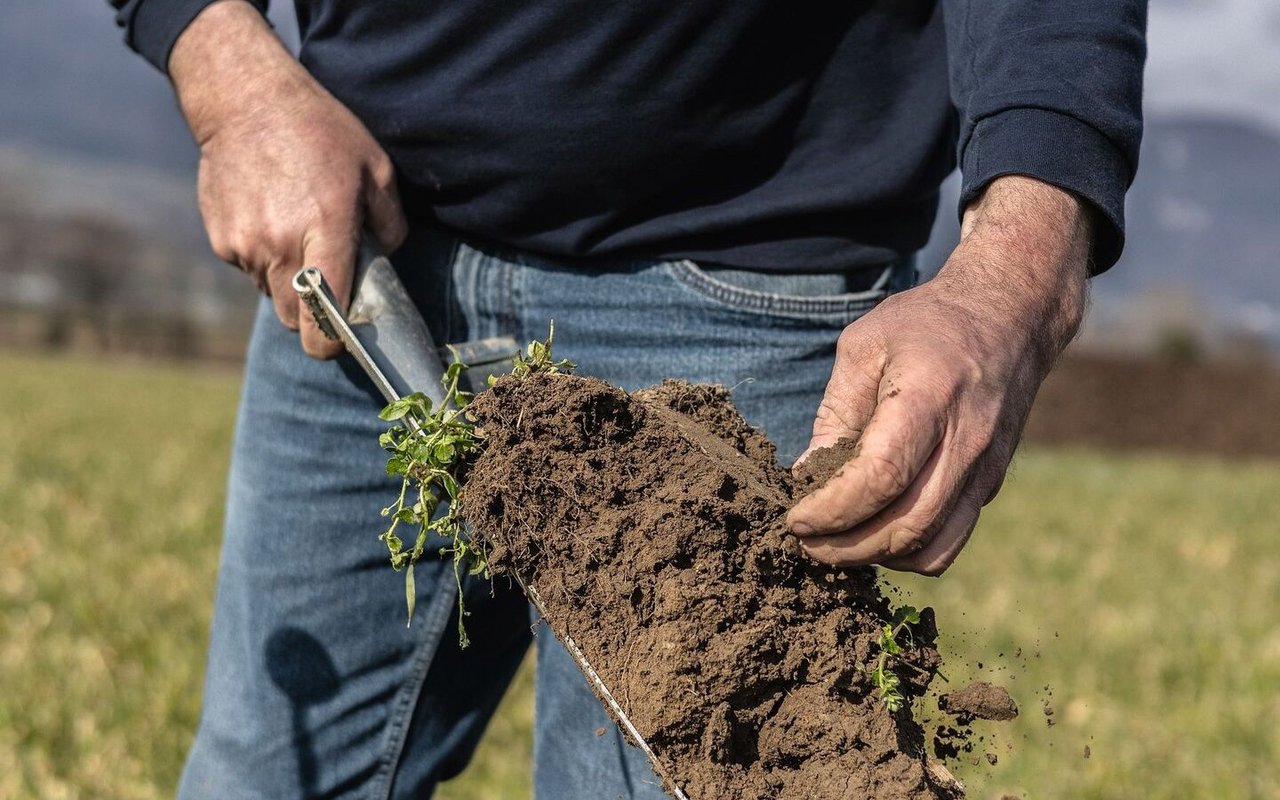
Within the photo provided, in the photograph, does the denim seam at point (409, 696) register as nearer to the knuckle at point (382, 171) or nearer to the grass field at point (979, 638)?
the knuckle at point (382, 171)

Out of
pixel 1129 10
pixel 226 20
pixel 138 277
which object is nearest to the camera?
pixel 1129 10

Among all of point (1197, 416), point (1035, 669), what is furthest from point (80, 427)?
point (1197, 416)

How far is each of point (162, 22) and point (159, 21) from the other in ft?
0.04

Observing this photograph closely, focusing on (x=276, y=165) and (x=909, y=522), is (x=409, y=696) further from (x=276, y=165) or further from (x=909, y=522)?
(x=909, y=522)

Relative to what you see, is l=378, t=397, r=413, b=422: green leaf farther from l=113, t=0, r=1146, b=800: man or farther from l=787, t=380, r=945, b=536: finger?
l=787, t=380, r=945, b=536: finger

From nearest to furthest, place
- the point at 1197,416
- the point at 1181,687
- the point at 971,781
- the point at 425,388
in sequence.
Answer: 1. the point at 425,388
2. the point at 971,781
3. the point at 1181,687
4. the point at 1197,416

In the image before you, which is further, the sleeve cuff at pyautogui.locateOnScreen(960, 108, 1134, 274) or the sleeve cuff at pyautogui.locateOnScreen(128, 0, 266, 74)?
the sleeve cuff at pyautogui.locateOnScreen(128, 0, 266, 74)

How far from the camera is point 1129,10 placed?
5.39 ft

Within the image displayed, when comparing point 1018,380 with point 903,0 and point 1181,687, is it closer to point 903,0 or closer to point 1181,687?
point 903,0

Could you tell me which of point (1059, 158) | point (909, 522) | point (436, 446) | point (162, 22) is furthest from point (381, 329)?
point (1059, 158)

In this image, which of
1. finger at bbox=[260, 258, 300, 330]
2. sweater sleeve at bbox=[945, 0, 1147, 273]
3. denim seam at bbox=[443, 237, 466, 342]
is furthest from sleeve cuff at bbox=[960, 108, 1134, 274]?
finger at bbox=[260, 258, 300, 330]

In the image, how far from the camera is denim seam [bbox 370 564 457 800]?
2.19m

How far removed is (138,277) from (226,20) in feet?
384

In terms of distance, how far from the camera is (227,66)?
2037 millimetres
